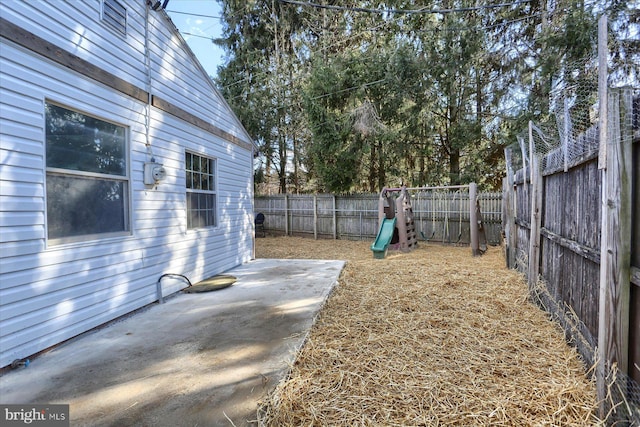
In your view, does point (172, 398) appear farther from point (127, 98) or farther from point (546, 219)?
point (546, 219)

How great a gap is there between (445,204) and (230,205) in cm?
617

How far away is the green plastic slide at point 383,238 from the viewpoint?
24.3ft

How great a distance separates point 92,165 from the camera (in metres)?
3.17

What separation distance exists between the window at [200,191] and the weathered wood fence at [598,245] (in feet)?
15.3

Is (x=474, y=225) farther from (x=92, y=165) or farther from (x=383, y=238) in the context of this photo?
(x=92, y=165)

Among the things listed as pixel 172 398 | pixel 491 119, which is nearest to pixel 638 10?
pixel 491 119

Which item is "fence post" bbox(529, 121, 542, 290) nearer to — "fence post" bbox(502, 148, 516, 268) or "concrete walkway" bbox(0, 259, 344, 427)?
"fence post" bbox(502, 148, 516, 268)

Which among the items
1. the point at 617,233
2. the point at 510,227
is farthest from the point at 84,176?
the point at 510,227

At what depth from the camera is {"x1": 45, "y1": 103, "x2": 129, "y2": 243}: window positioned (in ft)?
9.19

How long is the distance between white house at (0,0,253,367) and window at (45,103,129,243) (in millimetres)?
10

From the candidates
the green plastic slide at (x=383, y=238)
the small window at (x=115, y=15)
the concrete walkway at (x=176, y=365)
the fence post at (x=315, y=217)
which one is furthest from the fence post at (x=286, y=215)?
the small window at (x=115, y=15)

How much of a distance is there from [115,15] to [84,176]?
6.17 feet

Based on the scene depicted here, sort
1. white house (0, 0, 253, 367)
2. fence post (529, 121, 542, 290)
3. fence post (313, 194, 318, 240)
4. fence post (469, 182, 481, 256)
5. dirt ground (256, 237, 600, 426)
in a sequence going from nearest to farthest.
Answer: dirt ground (256, 237, 600, 426)
white house (0, 0, 253, 367)
fence post (529, 121, 542, 290)
fence post (469, 182, 481, 256)
fence post (313, 194, 318, 240)

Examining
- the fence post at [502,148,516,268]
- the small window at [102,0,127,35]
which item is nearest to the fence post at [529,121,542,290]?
the fence post at [502,148,516,268]
